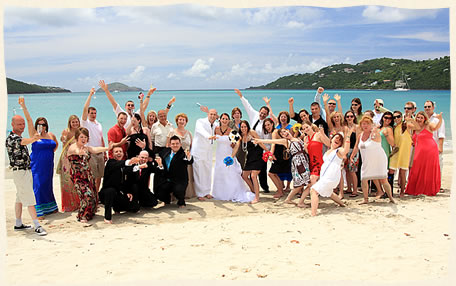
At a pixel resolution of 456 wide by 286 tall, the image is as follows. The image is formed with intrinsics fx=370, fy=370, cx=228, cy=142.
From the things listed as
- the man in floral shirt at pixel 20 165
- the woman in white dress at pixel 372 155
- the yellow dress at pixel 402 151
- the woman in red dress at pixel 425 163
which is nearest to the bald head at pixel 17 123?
the man in floral shirt at pixel 20 165

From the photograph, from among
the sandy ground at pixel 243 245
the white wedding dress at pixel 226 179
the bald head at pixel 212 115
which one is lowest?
the sandy ground at pixel 243 245

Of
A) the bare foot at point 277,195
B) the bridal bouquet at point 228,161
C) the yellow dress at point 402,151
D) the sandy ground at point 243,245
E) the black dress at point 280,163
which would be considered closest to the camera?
the sandy ground at point 243,245

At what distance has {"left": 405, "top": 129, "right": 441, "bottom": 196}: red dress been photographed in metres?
7.67

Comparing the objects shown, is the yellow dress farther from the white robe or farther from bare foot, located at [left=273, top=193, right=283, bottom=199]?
the white robe

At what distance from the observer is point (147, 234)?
5.80m

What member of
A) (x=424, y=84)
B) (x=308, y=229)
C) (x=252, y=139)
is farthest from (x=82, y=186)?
(x=424, y=84)

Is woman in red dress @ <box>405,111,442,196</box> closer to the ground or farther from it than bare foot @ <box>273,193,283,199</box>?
farther from it

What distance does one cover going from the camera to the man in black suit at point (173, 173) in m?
7.30

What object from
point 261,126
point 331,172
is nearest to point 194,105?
point 261,126

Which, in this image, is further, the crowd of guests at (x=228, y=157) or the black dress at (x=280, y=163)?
the black dress at (x=280, y=163)

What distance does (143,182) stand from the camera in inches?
277

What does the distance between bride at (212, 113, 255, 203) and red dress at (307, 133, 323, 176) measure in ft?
4.67

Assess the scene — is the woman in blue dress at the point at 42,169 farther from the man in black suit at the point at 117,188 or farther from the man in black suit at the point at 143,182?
the man in black suit at the point at 143,182

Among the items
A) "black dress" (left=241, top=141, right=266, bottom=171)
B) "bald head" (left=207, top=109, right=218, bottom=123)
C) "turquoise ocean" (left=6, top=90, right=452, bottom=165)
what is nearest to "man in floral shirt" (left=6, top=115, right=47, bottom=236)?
"bald head" (left=207, top=109, right=218, bottom=123)
